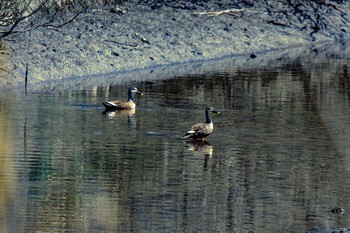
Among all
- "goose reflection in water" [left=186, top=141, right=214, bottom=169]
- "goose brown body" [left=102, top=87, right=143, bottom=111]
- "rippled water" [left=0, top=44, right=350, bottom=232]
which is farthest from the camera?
"goose brown body" [left=102, top=87, right=143, bottom=111]

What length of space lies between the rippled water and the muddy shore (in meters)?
2.76

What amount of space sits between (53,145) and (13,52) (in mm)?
11445

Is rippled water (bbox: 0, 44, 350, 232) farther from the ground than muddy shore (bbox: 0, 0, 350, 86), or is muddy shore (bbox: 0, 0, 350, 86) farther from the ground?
muddy shore (bbox: 0, 0, 350, 86)

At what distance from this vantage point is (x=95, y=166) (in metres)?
18.2

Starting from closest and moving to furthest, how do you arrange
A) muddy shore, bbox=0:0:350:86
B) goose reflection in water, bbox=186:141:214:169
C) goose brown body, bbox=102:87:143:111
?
goose reflection in water, bbox=186:141:214:169
goose brown body, bbox=102:87:143:111
muddy shore, bbox=0:0:350:86

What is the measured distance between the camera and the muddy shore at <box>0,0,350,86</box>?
32062 millimetres

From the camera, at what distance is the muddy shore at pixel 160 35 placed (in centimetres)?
3206

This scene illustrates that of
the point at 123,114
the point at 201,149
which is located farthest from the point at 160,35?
the point at 201,149

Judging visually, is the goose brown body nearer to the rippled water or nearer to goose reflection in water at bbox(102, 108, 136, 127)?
goose reflection in water at bbox(102, 108, 136, 127)

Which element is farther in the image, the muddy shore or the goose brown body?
the muddy shore

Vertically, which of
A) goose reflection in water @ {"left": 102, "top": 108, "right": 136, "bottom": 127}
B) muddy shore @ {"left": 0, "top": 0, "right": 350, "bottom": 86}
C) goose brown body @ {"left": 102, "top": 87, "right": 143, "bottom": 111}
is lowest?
goose reflection in water @ {"left": 102, "top": 108, "right": 136, "bottom": 127}

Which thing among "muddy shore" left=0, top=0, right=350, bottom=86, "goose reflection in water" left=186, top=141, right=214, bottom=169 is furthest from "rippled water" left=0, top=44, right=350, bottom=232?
"muddy shore" left=0, top=0, right=350, bottom=86

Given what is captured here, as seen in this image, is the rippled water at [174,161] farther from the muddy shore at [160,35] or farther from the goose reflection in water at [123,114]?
the muddy shore at [160,35]

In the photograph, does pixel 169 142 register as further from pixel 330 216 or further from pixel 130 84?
pixel 130 84
